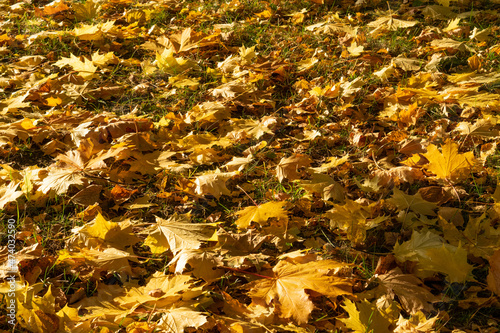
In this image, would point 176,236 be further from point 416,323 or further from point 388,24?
point 388,24

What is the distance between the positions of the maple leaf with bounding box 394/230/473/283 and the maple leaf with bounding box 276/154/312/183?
676mm

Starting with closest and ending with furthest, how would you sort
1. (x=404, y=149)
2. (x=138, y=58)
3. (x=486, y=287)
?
(x=486, y=287), (x=404, y=149), (x=138, y=58)

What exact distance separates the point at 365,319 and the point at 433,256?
1.20ft

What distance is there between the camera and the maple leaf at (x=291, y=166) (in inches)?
86.6

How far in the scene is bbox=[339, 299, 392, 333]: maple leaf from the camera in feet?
4.62

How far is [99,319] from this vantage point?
59.0 inches

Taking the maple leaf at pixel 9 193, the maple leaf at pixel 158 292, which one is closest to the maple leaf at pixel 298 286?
the maple leaf at pixel 158 292

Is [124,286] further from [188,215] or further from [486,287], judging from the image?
[486,287]

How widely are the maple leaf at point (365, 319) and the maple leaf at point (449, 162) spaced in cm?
81

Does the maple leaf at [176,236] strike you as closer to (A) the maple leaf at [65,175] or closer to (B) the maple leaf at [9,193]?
(A) the maple leaf at [65,175]

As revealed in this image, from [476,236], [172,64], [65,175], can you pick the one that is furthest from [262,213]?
[172,64]

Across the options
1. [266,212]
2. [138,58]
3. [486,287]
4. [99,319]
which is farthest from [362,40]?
[99,319]

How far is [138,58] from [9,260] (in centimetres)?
224

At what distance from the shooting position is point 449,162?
1970 millimetres
